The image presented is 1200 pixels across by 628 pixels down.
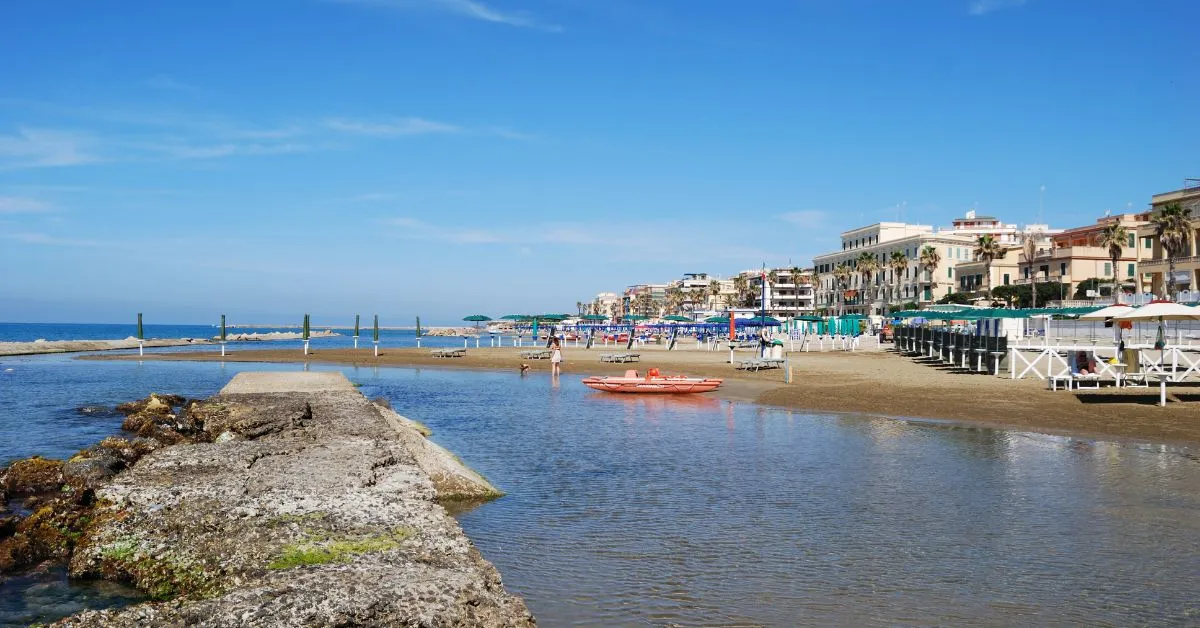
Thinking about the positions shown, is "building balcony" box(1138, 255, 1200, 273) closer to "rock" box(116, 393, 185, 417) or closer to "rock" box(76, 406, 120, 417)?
"rock" box(116, 393, 185, 417)

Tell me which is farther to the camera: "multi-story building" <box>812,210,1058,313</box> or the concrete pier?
"multi-story building" <box>812,210,1058,313</box>

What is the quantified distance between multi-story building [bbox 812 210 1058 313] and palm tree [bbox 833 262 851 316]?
0.19m

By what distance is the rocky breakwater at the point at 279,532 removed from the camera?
524 centimetres

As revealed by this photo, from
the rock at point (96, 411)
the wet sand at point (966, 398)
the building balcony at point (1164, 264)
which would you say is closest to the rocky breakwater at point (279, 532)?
the rock at point (96, 411)

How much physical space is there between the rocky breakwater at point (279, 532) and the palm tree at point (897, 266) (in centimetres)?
9161

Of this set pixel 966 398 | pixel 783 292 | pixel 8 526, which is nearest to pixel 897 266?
pixel 783 292

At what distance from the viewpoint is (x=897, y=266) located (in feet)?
321

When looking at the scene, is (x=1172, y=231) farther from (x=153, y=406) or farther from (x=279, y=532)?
(x=279, y=532)

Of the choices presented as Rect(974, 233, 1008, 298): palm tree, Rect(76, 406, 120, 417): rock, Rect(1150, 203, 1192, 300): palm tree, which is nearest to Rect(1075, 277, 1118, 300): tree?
Rect(974, 233, 1008, 298): palm tree

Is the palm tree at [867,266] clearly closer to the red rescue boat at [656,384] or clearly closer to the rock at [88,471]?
the red rescue boat at [656,384]

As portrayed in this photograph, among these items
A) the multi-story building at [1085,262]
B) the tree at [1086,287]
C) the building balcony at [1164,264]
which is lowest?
the tree at [1086,287]

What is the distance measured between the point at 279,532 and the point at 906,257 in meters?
106

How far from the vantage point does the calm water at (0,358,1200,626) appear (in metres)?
7.93

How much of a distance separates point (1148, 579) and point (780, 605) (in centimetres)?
391
